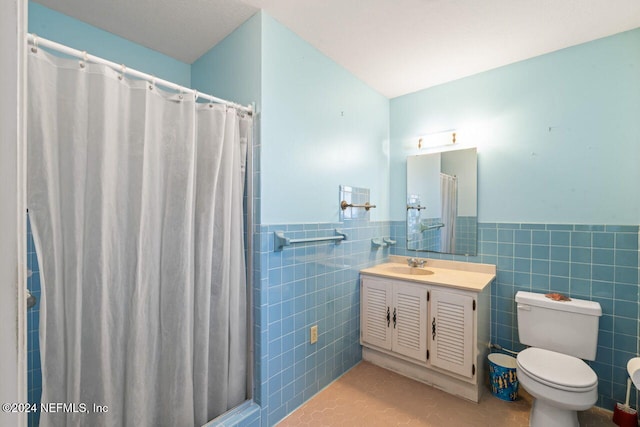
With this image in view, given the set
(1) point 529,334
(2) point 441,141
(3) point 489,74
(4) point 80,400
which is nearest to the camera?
(4) point 80,400

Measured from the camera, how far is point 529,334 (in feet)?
6.02

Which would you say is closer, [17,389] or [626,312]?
[17,389]

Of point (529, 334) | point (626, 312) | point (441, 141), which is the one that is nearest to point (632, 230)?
point (626, 312)

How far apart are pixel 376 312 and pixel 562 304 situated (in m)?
1.25

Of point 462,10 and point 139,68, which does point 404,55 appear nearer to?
point 462,10

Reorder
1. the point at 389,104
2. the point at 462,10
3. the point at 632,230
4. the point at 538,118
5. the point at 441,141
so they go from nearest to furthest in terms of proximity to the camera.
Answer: the point at 462,10
the point at 632,230
the point at 538,118
the point at 441,141
the point at 389,104

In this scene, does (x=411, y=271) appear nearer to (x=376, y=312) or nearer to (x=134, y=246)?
(x=376, y=312)

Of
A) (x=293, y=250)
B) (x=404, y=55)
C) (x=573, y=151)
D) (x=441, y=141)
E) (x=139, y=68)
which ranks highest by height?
(x=404, y=55)

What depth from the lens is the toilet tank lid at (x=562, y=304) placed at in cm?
165

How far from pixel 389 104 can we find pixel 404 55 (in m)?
0.79

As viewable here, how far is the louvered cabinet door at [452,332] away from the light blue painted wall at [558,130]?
85 centimetres

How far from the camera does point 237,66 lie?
1.73 metres

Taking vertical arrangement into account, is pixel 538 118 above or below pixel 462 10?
below

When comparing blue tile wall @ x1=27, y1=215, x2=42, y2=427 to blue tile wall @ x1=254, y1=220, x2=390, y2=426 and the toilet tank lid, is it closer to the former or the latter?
blue tile wall @ x1=254, y1=220, x2=390, y2=426
